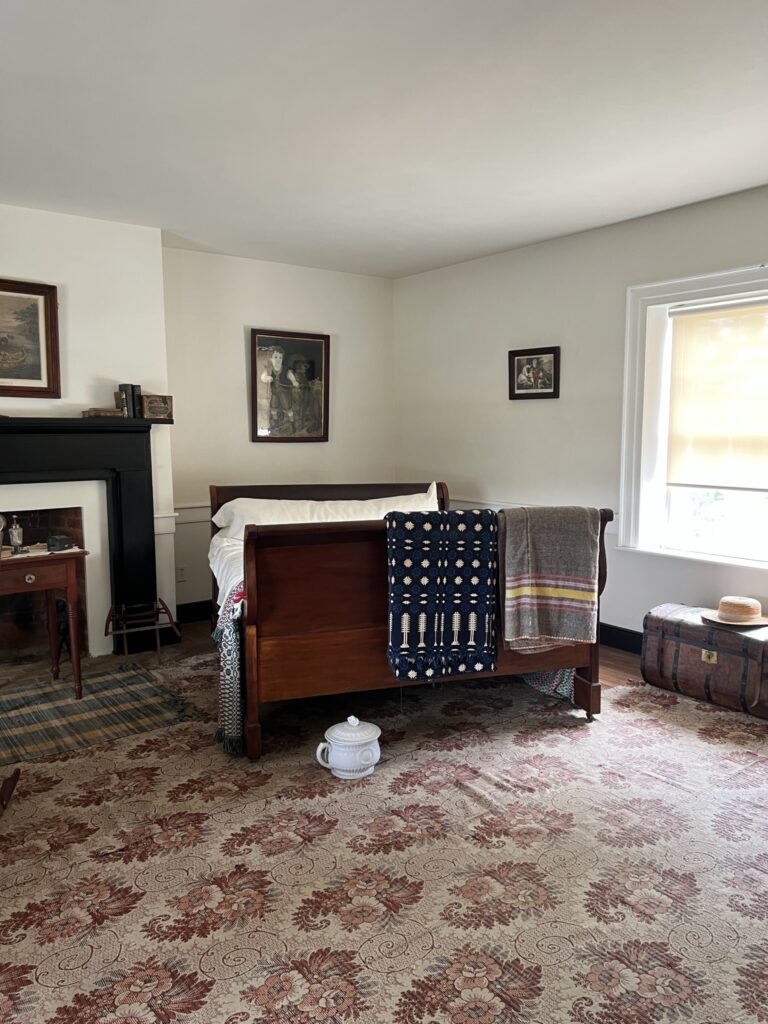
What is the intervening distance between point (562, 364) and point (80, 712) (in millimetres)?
3507

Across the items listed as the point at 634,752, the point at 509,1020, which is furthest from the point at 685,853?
the point at 509,1020

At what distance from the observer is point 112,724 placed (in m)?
3.32

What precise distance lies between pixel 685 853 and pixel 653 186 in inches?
120

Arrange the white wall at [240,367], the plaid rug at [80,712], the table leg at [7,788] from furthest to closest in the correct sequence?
the white wall at [240,367] < the plaid rug at [80,712] < the table leg at [7,788]

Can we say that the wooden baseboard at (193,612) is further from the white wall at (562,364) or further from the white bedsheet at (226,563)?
the white wall at (562,364)

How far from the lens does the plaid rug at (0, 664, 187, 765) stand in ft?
10.3

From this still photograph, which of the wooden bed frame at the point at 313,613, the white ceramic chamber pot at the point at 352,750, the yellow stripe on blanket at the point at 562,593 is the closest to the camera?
the white ceramic chamber pot at the point at 352,750

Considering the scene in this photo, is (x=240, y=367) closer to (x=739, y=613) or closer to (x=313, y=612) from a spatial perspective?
(x=313, y=612)

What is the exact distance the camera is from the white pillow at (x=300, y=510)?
429 centimetres

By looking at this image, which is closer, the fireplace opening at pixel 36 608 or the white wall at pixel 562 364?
the white wall at pixel 562 364

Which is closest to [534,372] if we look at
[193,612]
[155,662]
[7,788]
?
[193,612]

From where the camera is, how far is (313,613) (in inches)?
116

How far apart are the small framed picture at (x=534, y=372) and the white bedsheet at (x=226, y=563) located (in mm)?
2218

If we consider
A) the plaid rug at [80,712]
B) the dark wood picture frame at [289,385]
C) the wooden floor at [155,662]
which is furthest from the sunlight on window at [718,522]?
the plaid rug at [80,712]
